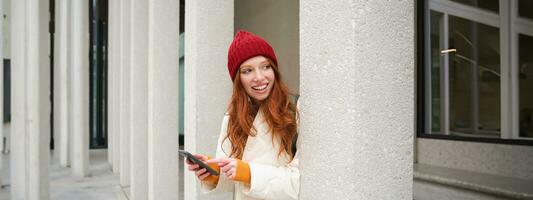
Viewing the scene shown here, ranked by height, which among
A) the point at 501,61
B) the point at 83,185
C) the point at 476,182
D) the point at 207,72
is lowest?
the point at 83,185

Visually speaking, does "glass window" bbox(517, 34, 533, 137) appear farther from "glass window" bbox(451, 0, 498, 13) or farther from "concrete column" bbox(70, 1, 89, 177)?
"concrete column" bbox(70, 1, 89, 177)

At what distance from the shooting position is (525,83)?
596cm

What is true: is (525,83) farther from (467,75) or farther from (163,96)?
(163,96)

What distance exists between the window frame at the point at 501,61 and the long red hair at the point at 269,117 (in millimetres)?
4272

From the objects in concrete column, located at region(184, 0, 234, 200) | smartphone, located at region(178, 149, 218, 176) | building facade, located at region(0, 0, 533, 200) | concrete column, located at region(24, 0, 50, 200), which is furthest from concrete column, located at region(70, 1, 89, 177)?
smartphone, located at region(178, 149, 218, 176)

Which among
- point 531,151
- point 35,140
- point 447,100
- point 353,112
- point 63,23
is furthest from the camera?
point 63,23

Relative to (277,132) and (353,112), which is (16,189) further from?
(353,112)

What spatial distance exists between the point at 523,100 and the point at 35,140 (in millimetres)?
6770

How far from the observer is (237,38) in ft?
6.68

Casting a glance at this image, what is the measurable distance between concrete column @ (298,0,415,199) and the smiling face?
0.39 metres

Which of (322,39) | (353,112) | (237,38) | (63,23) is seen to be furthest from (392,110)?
(63,23)

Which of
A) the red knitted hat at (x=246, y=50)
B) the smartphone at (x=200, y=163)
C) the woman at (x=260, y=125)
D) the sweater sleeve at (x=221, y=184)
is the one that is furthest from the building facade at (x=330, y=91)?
the sweater sleeve at (x=221, y=184)

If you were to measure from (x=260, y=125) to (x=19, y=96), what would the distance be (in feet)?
18.3

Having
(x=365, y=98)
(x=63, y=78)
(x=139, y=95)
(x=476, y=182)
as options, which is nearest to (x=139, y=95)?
(x=139, y=95)
